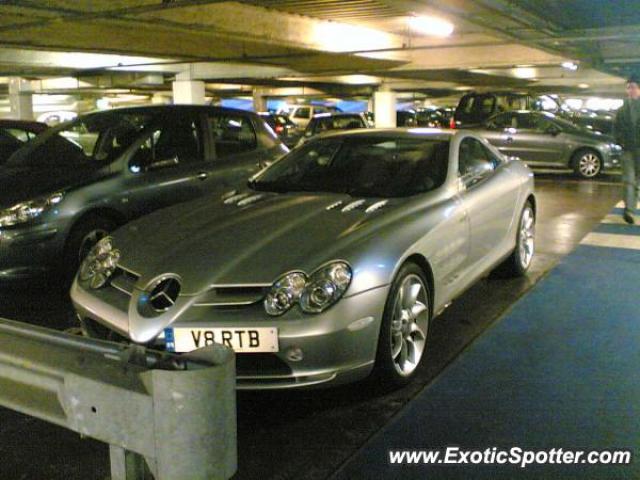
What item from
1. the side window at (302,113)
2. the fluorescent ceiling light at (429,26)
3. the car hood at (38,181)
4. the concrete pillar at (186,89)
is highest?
the fluorescent ceiling light at (429,26)

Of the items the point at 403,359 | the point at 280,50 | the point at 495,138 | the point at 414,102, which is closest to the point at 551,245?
the point at 403,359

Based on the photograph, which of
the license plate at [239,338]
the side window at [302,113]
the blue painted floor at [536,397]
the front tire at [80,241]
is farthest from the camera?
the side window at [302,113]

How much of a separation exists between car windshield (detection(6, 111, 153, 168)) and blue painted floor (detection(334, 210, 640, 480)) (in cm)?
402

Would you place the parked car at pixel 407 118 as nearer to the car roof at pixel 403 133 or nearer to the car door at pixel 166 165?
the car door at pixel 166 165

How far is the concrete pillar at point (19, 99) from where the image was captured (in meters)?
28.2

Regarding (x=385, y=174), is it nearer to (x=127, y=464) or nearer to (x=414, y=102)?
(x=127, y=464)

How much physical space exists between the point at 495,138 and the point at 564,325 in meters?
12.0

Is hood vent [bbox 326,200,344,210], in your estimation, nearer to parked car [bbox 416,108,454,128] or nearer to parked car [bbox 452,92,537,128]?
parked car [bbox 452,92,537,128]

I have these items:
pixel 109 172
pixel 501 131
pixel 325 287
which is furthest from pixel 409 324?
pixel 501 131

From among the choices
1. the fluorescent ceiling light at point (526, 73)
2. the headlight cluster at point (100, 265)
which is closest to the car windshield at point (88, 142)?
the headlight cluster at point (100, 265)

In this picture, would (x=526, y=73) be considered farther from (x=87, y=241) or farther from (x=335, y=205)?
(x=335, y=205)

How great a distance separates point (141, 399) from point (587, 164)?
585 inches

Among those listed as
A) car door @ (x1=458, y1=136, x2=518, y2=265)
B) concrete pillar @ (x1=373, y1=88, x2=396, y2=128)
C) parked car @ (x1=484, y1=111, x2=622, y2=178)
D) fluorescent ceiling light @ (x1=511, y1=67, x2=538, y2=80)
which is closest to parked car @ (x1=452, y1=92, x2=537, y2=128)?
parked car @ (x1=484, y1=111, x2=622, y2=178)

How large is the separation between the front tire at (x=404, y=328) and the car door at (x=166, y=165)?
338cm
